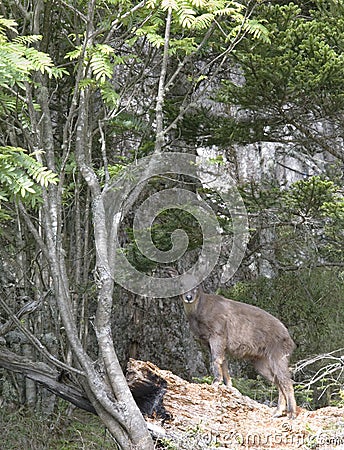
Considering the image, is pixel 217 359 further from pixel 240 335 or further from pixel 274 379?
pixel 274 379

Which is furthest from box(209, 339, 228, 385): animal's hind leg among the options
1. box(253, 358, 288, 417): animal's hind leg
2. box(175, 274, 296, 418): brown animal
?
box(253, 358, 288, 417): animal's hind leg

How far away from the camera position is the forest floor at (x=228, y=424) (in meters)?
6.45

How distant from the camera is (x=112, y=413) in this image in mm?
6465

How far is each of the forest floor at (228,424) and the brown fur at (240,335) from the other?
51cm

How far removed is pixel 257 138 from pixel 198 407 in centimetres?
438

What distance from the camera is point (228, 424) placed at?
690cm

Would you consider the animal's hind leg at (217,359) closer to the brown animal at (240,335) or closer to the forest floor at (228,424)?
the brown animal at (240,335)

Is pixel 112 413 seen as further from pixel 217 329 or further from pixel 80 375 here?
pixel 217 329

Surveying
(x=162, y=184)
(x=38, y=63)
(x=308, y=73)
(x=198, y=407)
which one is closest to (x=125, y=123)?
(x=162, y=184)

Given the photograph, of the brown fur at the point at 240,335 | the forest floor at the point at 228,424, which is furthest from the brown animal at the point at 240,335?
the forest floor at the point at 228,424

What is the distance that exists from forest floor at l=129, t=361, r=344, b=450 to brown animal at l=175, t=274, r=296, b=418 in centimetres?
50

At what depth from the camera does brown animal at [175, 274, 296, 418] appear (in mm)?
7898

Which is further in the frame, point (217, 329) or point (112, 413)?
point (217, 329)

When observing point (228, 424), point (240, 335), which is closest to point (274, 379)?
point (240, 335)
